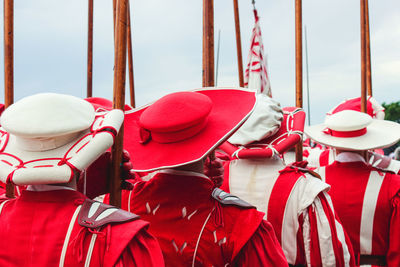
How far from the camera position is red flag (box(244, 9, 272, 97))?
4168 millimetres

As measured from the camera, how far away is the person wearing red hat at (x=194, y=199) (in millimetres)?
1683

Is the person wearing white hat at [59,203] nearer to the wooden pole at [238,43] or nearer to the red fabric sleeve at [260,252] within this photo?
the red fabric sleeve at [260,252]

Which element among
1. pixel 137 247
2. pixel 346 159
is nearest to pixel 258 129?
pixel 346 159

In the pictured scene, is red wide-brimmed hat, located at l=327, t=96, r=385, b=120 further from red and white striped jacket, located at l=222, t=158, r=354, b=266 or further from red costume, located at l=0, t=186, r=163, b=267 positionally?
red costume, located at l=0, t=186, r=163, b=267

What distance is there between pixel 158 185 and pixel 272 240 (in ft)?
1.73

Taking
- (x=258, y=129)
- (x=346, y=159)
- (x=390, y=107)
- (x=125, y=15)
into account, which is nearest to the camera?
(x=125, y=15)

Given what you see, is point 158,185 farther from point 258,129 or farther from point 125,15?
point 258,129

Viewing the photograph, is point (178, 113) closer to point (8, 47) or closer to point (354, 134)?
point (8, 47)

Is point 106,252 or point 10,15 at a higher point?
point 10,15

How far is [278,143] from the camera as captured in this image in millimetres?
2596

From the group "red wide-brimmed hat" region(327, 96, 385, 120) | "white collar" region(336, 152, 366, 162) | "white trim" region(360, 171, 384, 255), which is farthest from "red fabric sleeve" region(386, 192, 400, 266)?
"red wide-brimmed hat" region(327, 96, 385, 120)

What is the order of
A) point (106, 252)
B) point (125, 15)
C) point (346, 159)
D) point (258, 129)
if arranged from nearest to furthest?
point (106, 252)
point (125, 15)
point (258, 129)
point (346, 159)

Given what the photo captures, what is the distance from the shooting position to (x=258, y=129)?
2631 millimetres

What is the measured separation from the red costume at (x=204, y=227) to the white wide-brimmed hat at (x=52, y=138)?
0.50 meters
